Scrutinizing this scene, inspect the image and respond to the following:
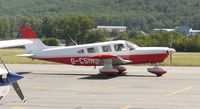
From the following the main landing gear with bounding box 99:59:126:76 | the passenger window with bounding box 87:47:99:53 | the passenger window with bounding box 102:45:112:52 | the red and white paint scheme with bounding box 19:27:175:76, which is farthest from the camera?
the passenger window with bounding box 87:47:99:53

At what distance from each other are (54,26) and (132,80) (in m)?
97.3

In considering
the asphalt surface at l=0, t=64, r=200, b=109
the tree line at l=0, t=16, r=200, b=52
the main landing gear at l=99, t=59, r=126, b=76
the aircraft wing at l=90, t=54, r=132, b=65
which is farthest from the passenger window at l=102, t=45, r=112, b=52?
the tree line at l=0, t=16, r=200, b=52

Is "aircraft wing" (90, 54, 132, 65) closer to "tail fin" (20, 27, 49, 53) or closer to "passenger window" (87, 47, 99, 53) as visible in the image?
"passenger window" (87, 47, 99, 53)

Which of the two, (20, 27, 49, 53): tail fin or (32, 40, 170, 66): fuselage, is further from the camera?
(20, 27, 49, 53): tail fin

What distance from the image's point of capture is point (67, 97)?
56.4 feet

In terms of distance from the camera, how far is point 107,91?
748 inches

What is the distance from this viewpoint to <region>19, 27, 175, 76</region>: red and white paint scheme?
26.3 meters

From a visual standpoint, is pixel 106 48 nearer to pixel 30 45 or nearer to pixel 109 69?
pixel 109 69

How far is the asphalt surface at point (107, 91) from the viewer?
15320 millimetres

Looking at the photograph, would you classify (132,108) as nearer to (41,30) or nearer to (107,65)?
(107,65)

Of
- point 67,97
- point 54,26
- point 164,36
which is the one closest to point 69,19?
point 54,26

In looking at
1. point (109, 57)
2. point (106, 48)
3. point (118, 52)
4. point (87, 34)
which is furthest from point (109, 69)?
point (87, 34)

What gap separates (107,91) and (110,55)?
288 inches

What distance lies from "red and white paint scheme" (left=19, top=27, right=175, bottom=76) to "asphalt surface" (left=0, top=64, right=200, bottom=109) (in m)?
0.68
